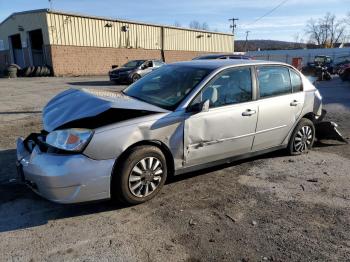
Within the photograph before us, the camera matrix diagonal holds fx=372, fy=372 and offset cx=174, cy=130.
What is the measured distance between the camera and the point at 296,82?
599 centimetres

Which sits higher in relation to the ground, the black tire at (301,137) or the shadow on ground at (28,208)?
the black tire at (301,137)

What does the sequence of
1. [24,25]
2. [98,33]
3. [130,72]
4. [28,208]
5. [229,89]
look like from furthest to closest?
[98,33], [24,25], [130,72], [229,89], [28,208]

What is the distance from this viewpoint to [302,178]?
5277 millimetres

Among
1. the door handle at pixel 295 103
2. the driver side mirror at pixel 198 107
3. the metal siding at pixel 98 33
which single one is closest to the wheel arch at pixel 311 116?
the door handle at pixel 295 103

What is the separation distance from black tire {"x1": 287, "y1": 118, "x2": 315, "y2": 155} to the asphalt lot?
59 cm

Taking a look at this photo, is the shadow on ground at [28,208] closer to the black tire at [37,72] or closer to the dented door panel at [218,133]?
the dented door panel at [218,133]

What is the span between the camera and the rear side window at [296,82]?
5941 millimetres

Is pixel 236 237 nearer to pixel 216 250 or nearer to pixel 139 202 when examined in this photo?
pixel 216 250

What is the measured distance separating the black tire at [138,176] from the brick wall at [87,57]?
25.7 metres

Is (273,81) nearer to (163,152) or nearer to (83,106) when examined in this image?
(163,152)

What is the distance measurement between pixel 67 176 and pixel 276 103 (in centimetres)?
327

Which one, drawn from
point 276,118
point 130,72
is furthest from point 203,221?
point 130,72

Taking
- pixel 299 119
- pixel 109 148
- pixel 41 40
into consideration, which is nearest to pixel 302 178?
pixel 299 119

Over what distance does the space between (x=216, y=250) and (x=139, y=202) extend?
1206 millimetres
